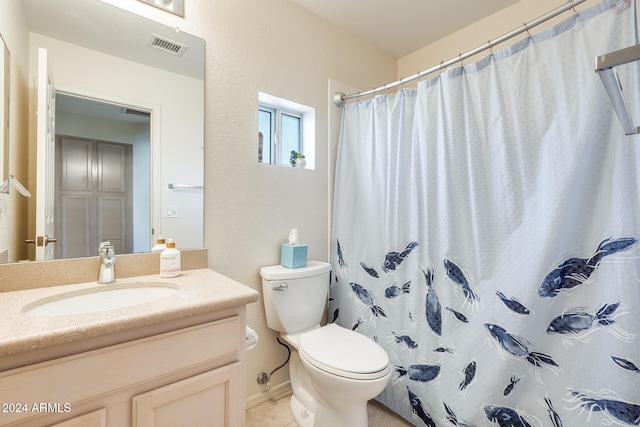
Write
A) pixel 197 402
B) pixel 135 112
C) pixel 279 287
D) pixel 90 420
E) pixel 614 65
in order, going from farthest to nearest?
pixel 279 287, pixel 135 112, pixel 197 402, pixel 90 420, pixel 614 65

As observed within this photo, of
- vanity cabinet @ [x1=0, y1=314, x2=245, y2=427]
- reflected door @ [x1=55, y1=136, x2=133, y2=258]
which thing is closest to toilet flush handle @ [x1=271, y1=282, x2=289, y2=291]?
vanity cabinet @ [x1=0, y1=314, x2=245, y2=427]

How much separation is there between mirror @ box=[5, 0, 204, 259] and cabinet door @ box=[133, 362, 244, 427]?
2.12 feet

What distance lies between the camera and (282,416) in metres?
1.55

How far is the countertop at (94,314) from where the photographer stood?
2.08 feet

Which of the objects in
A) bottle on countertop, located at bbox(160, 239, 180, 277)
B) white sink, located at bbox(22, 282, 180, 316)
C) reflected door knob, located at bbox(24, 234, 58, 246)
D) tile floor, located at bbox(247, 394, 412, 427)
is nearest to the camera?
white sink, located at bbox(22, 282, 180, 316)

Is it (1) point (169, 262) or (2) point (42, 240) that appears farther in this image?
(1) point (169, 262)

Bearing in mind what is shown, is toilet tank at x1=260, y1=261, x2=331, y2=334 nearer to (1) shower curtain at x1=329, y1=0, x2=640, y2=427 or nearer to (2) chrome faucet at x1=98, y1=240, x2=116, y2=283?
(1) shower curtain at x1=329, y1=0, x2=640, y2=427

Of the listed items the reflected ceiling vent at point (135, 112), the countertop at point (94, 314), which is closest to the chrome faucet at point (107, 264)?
the countertop at point (94, 314)

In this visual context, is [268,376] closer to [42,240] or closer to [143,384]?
[143,384]

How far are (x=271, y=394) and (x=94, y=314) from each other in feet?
4.16

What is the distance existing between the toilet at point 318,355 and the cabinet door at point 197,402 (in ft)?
1.36

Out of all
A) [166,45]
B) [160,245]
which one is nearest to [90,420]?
[160,245]

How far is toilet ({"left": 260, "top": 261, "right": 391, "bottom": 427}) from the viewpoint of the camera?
1.19 m

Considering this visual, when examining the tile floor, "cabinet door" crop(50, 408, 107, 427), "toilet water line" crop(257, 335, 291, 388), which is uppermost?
"cabinet door" crop(50, 408, 107, 427)
